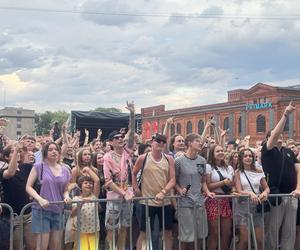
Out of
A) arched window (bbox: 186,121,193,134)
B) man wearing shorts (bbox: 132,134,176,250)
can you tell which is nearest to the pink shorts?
man wearing shorts (bbox: 132,134,176,250)

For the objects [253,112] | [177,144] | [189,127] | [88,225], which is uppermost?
[253,112]

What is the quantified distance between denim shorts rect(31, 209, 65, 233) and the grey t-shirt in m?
1.78

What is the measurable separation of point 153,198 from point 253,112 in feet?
193

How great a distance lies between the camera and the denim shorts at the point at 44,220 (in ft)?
21.5

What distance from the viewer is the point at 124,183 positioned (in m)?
7.49

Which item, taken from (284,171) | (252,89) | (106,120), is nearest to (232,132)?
(252,89)

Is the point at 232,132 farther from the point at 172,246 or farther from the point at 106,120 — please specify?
the point at 172,246

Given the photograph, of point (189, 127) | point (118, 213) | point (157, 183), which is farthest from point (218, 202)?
point (189, 127)

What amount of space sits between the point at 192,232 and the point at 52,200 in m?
2.04

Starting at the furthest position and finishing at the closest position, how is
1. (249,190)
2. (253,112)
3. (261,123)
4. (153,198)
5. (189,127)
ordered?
(189,127) < (253,112) < (261,123) < (249,190) < (153,198)

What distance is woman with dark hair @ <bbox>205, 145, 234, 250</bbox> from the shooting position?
24.5 ft

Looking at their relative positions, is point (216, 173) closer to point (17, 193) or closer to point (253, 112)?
point (17, 193)

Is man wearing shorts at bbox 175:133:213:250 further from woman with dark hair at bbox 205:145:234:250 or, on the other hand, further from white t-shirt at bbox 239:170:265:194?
white t-shirt at bbox 239:170:265:194

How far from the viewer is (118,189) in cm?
721
